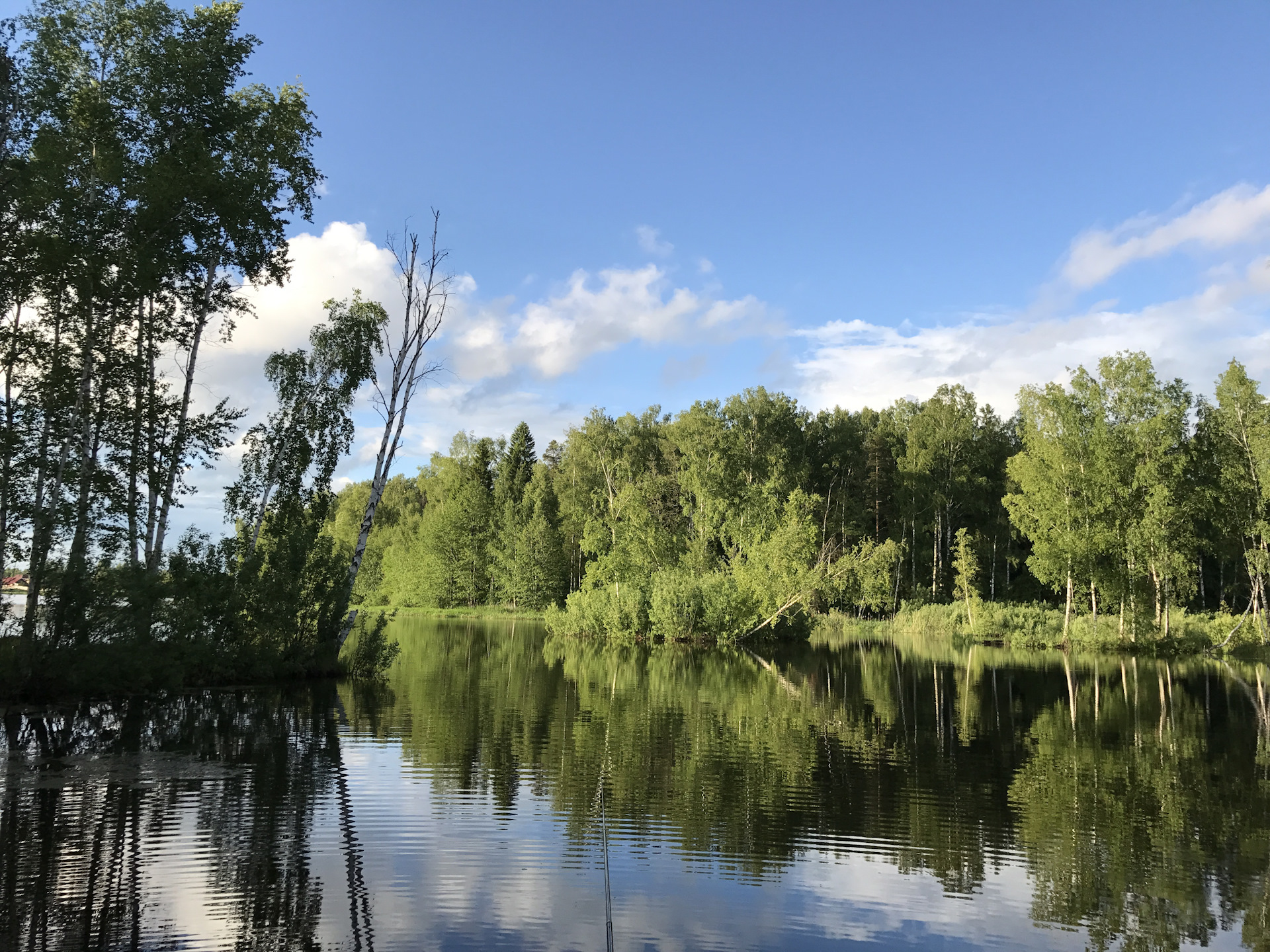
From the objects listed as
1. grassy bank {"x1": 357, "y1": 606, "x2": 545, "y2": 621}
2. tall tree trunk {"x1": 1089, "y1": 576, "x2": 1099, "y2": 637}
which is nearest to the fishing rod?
tall tree trunk {"x1": 1089, "y1": 576, "x2": 1099, "y2": 637}

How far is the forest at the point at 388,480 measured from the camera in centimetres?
1389

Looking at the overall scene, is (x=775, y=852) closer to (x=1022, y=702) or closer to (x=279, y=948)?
(x=279, y=948)

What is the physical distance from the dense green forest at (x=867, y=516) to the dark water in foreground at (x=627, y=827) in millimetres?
10840

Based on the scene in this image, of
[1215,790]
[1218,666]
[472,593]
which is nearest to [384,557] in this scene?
[472,593]

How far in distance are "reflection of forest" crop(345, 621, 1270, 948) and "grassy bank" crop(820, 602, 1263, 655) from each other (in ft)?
39.5

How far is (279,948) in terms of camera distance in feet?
16.9

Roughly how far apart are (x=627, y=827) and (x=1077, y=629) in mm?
35282

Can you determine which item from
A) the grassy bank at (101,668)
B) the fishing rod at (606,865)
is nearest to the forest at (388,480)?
the grassy bank at (101,668)

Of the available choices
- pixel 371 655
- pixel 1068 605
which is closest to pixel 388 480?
pixel 371 655

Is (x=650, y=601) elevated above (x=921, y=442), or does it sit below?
below

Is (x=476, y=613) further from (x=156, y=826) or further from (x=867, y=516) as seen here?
(x=156, y=826)

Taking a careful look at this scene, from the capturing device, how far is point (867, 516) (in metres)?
57.5

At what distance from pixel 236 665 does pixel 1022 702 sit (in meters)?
18.3

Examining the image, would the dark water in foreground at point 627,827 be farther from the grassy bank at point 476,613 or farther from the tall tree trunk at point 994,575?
the grassy bank at point 476,613
